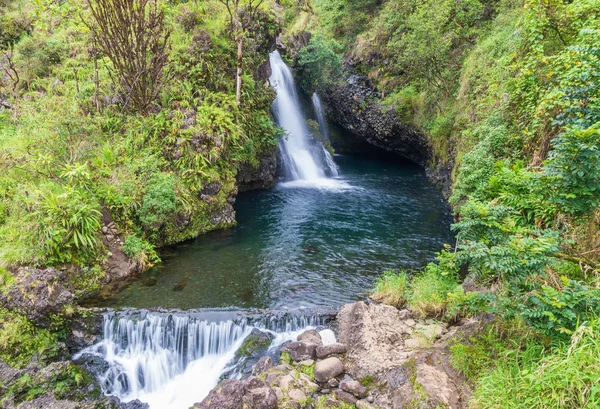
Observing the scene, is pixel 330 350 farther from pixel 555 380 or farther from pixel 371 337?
pixel 555 380

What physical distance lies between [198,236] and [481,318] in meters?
9.81

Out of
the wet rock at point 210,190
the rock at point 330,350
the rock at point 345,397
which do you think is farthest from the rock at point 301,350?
the wet rock at point 210,190

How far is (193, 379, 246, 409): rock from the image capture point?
5.66 metres

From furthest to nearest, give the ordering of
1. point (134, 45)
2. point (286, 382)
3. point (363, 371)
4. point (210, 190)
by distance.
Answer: point (210, 190), point (134, 45), point (363, 371), point (286, 382)

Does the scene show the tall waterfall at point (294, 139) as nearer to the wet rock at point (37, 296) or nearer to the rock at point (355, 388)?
the wet rock at point (37, 296)

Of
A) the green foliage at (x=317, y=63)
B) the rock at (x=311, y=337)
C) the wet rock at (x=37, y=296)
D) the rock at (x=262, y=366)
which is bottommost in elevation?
the rock at (x=262, y=366)

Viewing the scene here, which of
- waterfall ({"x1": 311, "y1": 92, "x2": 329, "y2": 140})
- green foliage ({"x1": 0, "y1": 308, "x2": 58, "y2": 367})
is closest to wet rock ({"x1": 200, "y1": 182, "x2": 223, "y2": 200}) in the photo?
green foliage ({"x1": 0, "y1": 308, "x2": 58, "y2": 367})

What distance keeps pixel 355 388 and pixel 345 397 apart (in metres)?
0.24

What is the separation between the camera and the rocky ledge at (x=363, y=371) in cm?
555

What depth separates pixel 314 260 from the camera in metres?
11.2

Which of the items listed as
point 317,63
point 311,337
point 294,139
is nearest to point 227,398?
point 311,337

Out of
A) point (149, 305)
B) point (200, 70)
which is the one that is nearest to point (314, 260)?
point (149, 305)

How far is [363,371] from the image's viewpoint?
21.2ft

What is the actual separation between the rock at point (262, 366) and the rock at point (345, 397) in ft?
4.67
